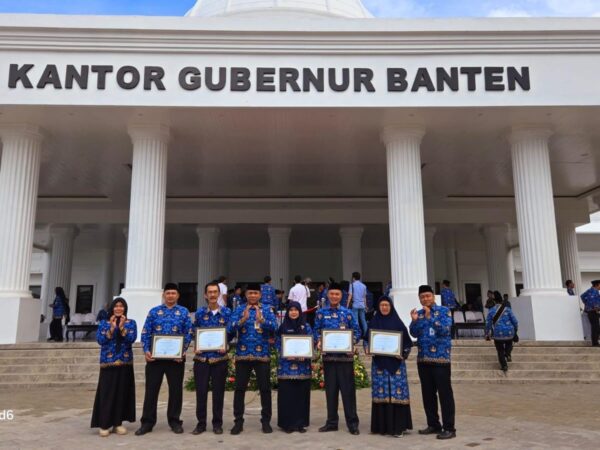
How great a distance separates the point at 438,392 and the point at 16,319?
30.7 ft

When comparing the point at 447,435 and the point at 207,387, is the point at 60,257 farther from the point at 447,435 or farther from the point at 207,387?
the point at 447,435

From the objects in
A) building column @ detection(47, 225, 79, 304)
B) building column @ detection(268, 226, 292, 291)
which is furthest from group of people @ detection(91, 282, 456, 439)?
building column @ detection(47, 225, 79, 304)

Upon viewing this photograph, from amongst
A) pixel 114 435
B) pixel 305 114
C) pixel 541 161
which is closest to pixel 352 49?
pixel 305 114

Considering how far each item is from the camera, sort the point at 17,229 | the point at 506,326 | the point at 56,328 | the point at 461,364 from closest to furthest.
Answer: the point at 506,326
the point at 461,364
the point at 17,229
the point at 56,328

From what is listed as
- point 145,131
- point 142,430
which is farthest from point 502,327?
point 145,131

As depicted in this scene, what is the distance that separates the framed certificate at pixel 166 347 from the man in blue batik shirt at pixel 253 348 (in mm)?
606

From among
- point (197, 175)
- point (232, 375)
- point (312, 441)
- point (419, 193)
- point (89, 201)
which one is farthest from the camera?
point (89, 201)

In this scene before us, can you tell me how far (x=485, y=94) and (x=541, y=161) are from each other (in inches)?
89.6

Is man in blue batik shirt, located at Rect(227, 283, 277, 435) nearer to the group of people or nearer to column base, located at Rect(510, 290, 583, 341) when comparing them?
the group of people

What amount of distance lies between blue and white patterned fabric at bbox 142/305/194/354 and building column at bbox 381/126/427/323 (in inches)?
255

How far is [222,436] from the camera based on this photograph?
18.4 feet

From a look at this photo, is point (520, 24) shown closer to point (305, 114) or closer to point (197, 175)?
point (305, 114)

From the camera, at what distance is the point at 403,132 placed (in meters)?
12.1

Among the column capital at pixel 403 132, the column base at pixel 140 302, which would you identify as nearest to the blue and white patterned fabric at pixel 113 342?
the column base at pixel 140 302
